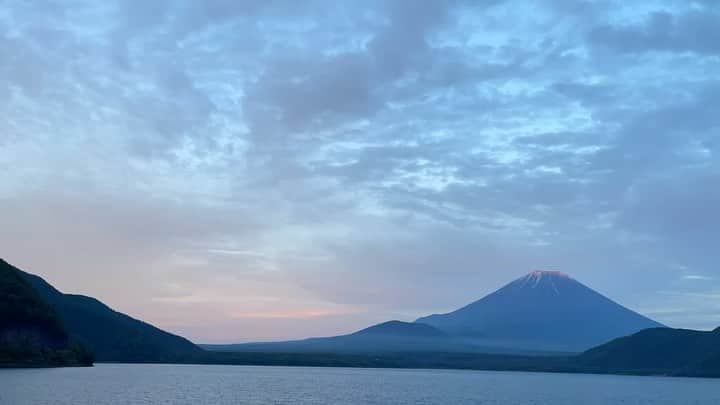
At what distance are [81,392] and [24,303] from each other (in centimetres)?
7391

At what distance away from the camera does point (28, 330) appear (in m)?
144

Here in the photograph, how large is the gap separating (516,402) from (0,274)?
100062mm

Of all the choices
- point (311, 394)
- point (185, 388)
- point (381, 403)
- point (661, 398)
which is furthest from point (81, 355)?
point (661, 398)

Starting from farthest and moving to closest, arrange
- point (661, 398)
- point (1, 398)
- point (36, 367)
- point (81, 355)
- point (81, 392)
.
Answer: point (81, 355) → point (36, 367) → point (661, 398) → point (81, 392) → point (1, 398)

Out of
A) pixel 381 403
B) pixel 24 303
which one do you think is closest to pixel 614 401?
pixel 381 403

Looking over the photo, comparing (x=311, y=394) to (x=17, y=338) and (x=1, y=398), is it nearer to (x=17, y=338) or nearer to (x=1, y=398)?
(x=1, y=398)

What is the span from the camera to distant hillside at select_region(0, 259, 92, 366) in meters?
137

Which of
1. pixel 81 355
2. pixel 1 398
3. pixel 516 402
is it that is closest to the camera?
pixel 1 398

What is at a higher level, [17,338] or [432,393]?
[17,338]

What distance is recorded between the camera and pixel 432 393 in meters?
104

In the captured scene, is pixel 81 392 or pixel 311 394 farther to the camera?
pixel 311 394

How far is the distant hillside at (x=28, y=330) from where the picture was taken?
137 m

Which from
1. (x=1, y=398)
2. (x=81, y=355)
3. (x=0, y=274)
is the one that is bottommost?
(x=1, y=398)

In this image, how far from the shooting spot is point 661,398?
111750 mm
